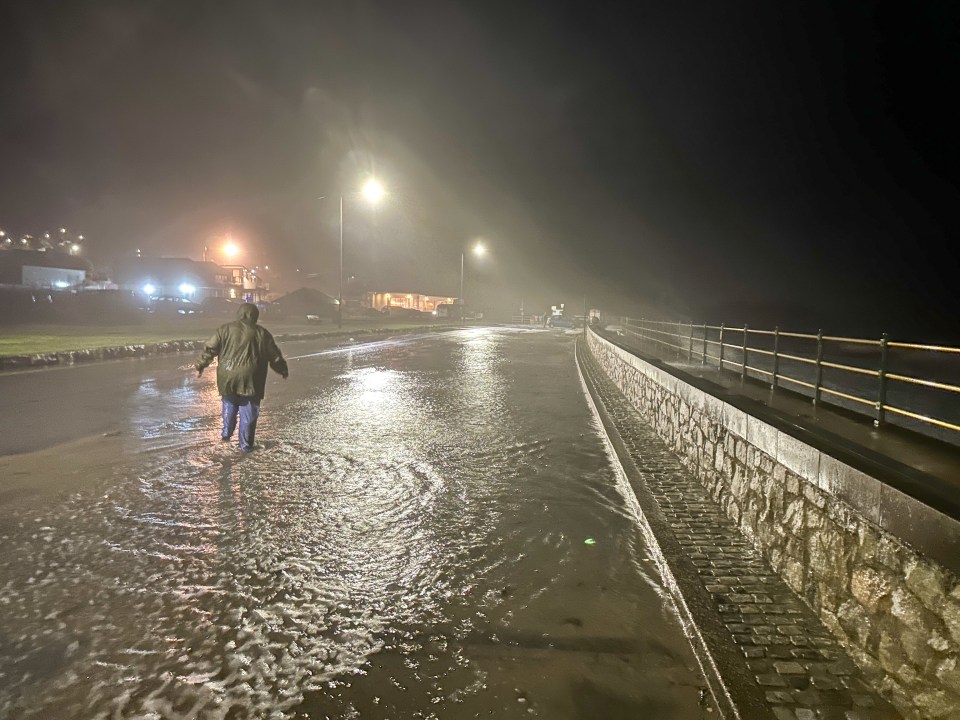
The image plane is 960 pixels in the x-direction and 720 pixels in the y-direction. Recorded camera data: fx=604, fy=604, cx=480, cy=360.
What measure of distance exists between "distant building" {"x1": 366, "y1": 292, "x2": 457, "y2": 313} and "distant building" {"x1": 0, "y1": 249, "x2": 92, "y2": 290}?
110ft

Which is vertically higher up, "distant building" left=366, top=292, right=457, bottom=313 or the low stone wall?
"distant building" left=366, top=292, right=457, bottom=313

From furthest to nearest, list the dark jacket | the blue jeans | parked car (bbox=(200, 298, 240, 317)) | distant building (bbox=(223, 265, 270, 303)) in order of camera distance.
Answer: distant building (bbox=(223, 265, 270, 303))
parked car (bbox=(200, 298, 240, 317))
the blue jeans
the dark jacket

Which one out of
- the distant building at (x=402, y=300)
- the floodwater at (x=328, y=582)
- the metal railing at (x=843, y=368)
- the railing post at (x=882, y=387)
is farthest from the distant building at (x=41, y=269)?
the railing post at (x=882, y=387)

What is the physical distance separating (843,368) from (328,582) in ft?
18.1

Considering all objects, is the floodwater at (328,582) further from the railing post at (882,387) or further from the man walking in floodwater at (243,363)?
the railing post at (882,387)

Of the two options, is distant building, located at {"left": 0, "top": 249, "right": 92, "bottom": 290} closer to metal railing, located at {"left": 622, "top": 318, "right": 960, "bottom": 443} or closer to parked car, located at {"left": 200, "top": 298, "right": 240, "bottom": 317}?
parked car, located at {"left": 200, "top": 298, "right": 240, "bottom": 317}

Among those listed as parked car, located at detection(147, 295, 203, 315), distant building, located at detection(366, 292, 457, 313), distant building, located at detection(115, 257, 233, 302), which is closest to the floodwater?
parked car, located at detection(147, 295, 203, 315)

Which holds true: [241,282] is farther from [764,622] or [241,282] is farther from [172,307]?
[764,622]

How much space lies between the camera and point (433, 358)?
2214 centimetres

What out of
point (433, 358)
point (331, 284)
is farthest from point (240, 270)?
point (433, 358)

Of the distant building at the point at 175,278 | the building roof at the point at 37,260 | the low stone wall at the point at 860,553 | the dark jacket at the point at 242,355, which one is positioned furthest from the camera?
the distant building at the point at 175,278

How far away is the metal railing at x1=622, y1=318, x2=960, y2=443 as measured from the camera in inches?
211

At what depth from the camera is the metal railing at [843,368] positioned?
5.36 m

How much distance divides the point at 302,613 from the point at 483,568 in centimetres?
130
